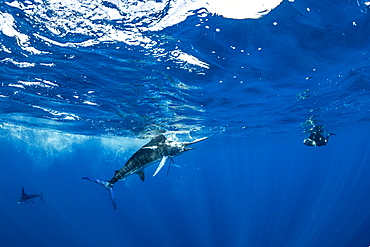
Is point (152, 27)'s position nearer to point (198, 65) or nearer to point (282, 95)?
point (198, 65)

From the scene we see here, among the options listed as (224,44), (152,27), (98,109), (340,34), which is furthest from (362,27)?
(98,109)

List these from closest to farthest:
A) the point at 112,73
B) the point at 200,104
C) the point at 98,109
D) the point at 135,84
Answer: the point at 112,73, the point at 135,84, the point at 200,104, the point at 98,109

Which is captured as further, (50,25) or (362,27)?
(362,27)

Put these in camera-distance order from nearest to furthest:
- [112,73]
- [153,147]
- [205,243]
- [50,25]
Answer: [153,147]
[50,25]
[112,73]
[205,243]

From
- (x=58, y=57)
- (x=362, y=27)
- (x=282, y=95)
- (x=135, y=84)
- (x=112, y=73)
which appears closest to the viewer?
(x=362, y=27)

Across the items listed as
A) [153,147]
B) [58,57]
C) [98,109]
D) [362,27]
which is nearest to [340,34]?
[362,27]

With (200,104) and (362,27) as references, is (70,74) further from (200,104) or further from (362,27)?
(362,27)

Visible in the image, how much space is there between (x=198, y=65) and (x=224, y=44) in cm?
177

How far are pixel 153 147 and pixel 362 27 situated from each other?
8.11 metres

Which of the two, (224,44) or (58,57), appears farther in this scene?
(58,57)

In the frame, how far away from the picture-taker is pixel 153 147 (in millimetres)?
4289

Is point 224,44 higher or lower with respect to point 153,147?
higher

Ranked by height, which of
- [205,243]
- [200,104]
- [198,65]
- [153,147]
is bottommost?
[153,147]

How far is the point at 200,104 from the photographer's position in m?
15.4
